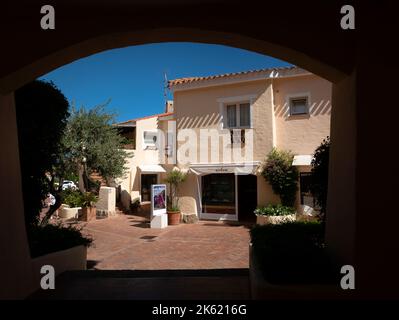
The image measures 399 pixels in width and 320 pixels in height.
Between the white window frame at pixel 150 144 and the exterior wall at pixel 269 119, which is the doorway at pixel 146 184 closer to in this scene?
the white window frame at pixel 150 144

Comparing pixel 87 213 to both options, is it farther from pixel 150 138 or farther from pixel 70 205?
pixel 150 138

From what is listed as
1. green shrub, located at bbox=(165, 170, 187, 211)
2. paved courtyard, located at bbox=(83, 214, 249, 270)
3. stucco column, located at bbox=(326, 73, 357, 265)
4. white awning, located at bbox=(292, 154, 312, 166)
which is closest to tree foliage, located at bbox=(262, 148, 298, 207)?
white awning, located at bbox=(292, 154, 312, 166)

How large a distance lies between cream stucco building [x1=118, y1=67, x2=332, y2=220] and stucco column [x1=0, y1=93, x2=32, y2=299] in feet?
37.2

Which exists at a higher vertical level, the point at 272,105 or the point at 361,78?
the point at 272,105

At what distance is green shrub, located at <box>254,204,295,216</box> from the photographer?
42.6ft

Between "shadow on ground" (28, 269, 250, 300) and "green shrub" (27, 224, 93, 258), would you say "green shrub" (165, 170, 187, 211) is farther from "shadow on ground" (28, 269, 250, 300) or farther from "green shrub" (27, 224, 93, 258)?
"shadow on ground" (28, 269, 250, 300)

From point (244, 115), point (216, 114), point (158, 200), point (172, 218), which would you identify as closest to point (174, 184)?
point (158, 200)

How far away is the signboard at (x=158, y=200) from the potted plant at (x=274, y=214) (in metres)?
4.71

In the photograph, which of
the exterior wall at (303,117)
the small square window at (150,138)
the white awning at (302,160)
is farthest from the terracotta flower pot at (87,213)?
the white awning at (302,160)

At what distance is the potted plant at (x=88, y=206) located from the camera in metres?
16.0
